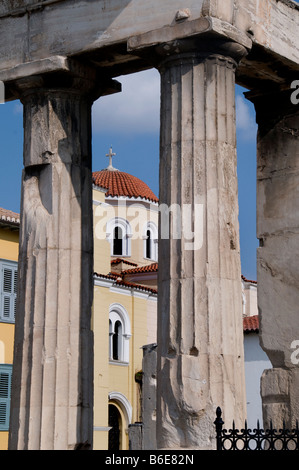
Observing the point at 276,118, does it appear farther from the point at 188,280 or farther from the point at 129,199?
the point at 129,199

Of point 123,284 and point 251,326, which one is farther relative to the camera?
point 123,284

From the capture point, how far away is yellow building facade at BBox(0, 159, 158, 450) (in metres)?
33.0

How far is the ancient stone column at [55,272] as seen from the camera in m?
15.4

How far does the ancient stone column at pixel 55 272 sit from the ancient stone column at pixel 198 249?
1804 millimetres

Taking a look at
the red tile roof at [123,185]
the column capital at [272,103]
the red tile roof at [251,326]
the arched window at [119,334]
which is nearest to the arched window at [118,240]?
the red tile roof at [123,185]

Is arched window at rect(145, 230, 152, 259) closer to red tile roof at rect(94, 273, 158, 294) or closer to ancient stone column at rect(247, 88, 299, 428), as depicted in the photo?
red tile roof at rect(94, 273, 158, 294)

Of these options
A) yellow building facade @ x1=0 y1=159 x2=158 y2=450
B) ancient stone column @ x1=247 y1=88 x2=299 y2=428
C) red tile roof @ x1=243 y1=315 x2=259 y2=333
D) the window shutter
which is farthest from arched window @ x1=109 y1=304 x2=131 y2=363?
ancient stone column @ x1=247 y1=88 x2=299 y2=428

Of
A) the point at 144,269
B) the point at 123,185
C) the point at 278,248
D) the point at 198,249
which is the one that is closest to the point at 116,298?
the point at 144,269

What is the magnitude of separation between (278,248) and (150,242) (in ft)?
124

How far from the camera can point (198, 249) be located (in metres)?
14.3

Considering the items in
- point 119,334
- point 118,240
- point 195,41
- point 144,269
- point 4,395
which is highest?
point 118,240

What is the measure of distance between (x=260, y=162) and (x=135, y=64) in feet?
8.92

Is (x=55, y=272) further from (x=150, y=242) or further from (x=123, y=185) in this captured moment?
(x=150, y=242)

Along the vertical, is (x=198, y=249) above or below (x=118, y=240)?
below
